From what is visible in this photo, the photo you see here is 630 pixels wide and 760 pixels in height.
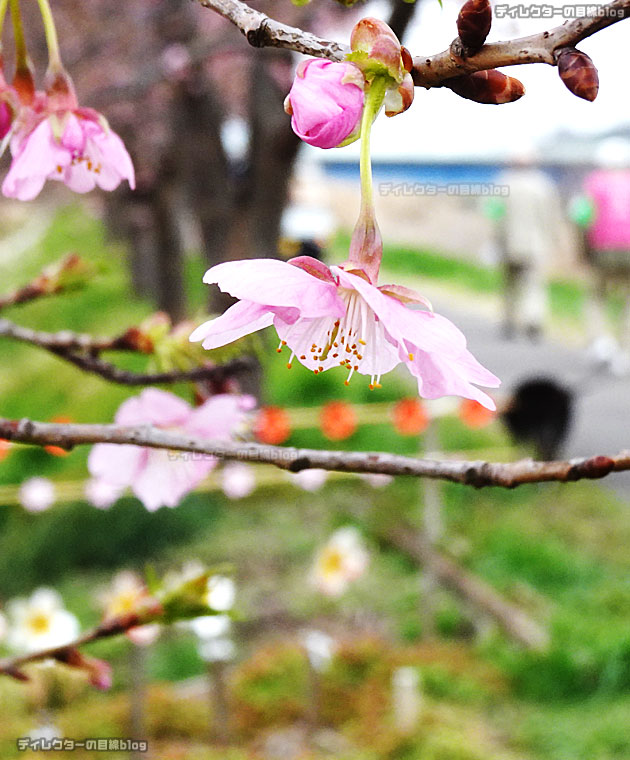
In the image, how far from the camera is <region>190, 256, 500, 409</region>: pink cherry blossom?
417 millimetres

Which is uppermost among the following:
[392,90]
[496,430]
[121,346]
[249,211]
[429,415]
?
[249,211]

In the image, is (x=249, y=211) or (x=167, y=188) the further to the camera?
(x=167, y=188)

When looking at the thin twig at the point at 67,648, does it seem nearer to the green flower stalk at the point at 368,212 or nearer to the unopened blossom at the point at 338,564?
the green flower stalk at the point at 368,212

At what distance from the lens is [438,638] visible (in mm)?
3182

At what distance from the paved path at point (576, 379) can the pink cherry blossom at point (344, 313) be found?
14.8 ft

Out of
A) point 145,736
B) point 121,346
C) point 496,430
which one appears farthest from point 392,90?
point 496,430

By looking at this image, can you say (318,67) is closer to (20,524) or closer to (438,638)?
(438,638)

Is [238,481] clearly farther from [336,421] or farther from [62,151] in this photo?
[62,151]

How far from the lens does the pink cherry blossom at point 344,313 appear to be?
42cm

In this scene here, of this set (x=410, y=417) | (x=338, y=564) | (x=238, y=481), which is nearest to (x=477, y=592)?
(x=338, y=564)

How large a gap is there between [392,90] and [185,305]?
6923 mm

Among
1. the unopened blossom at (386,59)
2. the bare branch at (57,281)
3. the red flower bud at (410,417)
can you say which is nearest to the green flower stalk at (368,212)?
the unopened blossom at (386,59)

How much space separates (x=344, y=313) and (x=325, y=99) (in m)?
0.11

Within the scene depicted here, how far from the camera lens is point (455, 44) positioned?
15.0 inches
